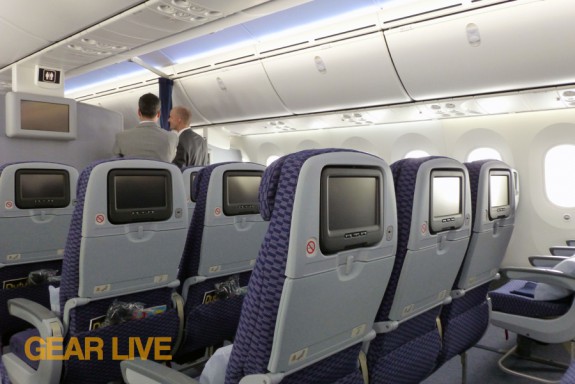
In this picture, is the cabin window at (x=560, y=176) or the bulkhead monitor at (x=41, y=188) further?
the cabin window at (x=560, y=176)

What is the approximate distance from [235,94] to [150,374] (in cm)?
626

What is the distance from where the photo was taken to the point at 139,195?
228cm

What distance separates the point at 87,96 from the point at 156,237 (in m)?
8.80

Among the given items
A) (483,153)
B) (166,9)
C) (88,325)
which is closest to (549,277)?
(88,325)

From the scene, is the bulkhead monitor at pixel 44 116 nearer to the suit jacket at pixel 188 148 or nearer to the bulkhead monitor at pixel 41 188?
the suit jacket at pixel 188 148

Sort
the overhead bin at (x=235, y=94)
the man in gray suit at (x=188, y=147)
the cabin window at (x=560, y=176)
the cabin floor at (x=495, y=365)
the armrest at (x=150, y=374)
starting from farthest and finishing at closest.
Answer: the overhead bin at (x=235, y=94)
the cabin window at (x=560, y=176)
the man in gray suit at (x=188, y=147)
the cabin floor at (x=495, y=365)
the armrest at (x=150, y=374)

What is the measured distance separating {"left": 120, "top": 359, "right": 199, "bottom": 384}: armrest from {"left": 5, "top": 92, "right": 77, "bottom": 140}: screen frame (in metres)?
4.44

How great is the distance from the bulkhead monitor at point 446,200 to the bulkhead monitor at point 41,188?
2.35 metres

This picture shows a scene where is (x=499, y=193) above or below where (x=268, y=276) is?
above

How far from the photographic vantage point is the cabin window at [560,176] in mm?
6035

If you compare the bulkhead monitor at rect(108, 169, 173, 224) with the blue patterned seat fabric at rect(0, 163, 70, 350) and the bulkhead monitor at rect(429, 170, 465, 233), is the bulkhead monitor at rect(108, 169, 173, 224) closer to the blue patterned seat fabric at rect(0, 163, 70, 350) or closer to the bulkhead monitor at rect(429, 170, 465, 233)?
the blue patterned seat fabric at rect(0, 163, 70, 350)

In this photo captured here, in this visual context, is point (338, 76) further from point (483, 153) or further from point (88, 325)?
point (88, 325)

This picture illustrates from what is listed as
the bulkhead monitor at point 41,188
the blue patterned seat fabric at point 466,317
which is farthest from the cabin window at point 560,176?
the bulkhead monitor at point 41,188

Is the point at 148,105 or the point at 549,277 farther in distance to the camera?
the point at 148,105
